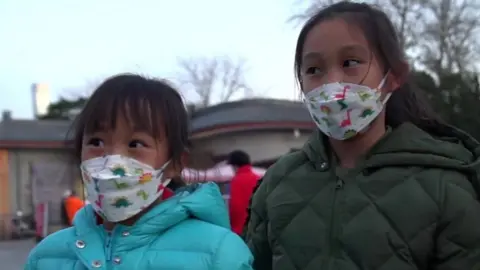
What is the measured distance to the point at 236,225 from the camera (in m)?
8.50

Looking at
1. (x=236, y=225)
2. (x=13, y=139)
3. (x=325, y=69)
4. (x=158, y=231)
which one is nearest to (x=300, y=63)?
(x=325, y=69)

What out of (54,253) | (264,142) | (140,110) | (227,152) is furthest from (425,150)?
(264,142)

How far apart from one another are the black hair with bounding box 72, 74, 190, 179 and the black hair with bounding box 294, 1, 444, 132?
0.48 meters

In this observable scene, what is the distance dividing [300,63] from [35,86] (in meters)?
44.9

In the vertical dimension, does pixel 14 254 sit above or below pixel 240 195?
below

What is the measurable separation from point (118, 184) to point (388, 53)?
3.20 ft

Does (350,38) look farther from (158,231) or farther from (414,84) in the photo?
(158,231)

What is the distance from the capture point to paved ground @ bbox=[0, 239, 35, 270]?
1506cm

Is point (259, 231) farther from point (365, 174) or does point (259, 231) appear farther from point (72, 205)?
point (72, 205)

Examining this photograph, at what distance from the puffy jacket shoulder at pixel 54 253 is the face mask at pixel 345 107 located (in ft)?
2.95

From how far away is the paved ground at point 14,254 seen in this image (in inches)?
593

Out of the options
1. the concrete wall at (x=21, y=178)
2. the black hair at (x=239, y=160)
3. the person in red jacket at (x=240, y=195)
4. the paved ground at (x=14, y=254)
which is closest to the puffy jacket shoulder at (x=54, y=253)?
the person in red jacket at (x=240, y=195)

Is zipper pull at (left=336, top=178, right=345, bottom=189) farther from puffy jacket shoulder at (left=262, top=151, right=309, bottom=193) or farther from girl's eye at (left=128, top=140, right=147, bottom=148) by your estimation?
girl's eye at (left=128, top=140, right=147, bottom=148)

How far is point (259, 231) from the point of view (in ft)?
8.29
